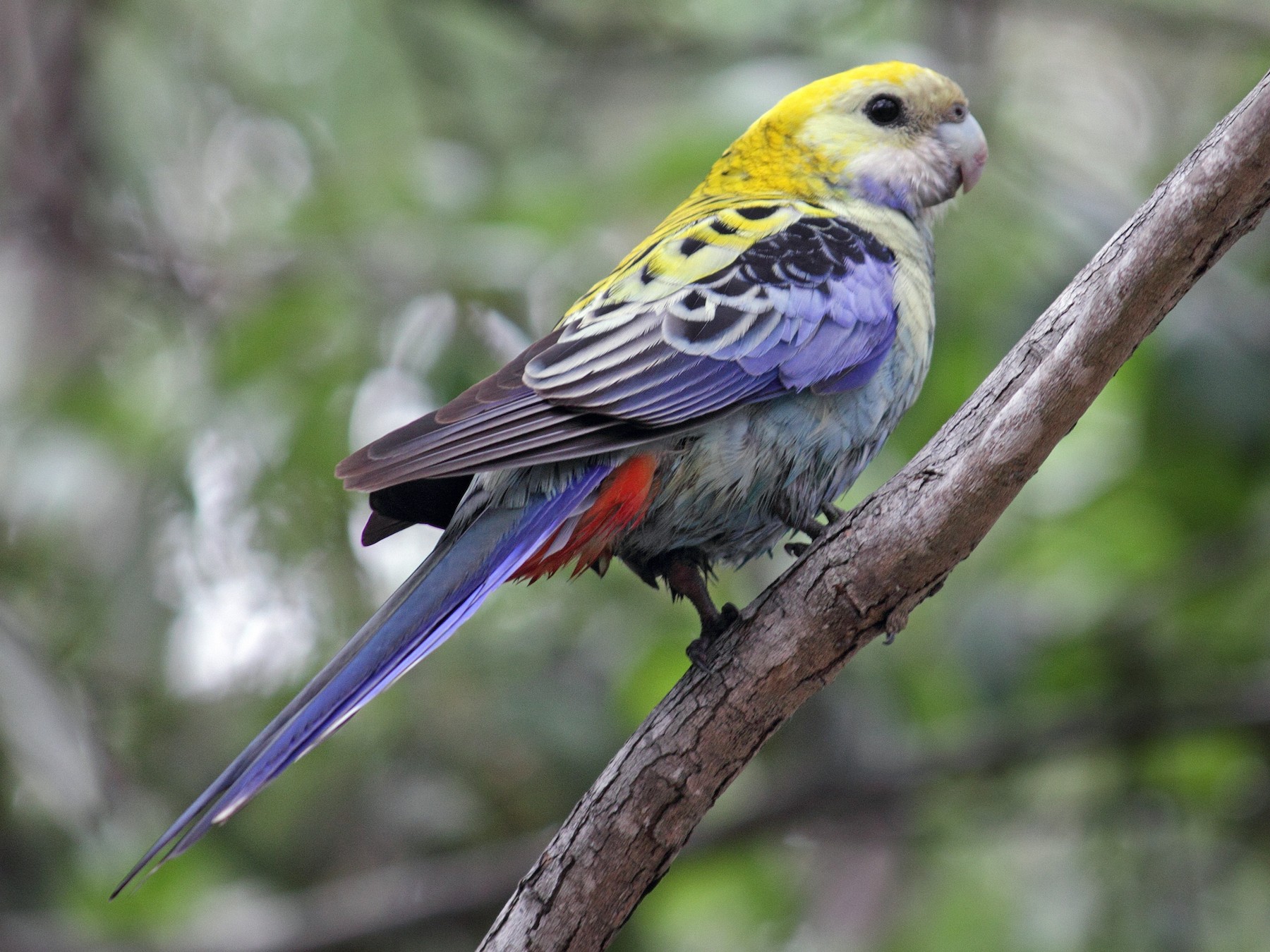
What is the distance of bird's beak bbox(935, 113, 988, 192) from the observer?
4.04 meters

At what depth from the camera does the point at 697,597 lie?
3.15 metres

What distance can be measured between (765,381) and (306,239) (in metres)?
2.40

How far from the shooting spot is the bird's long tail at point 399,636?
2334 mm

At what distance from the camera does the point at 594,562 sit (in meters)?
3.24

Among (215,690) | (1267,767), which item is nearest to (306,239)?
(215,690)

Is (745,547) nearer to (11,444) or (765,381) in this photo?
(765,381)

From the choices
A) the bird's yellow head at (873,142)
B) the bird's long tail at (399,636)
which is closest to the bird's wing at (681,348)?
the bird's long tail at (399,636)

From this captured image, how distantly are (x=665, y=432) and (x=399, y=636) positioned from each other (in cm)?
80

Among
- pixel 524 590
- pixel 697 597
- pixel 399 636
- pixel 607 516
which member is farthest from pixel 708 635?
pixel 524 590

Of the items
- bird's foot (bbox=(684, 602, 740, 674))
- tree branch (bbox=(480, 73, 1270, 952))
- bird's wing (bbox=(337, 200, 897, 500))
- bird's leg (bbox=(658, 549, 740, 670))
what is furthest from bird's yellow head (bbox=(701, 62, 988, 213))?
bird's foot (bbox=(684, 602, 740, 674))

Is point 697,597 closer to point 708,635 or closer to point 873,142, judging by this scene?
point 708,635

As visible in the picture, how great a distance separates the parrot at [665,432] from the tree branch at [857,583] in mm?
177

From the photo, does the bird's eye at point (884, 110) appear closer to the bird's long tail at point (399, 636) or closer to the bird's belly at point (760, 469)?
the bird's belly at point (760, 469)

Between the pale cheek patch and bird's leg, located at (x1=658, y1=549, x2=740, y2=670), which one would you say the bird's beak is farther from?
bird's leg, located at (x1=658, y1=549, x2=740, y2=670)
